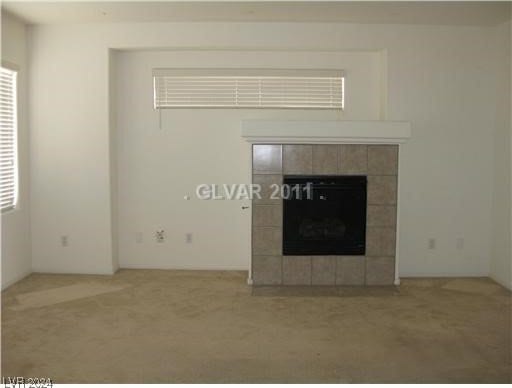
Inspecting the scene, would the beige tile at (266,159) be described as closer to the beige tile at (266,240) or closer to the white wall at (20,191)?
the beige tile at (266,240)

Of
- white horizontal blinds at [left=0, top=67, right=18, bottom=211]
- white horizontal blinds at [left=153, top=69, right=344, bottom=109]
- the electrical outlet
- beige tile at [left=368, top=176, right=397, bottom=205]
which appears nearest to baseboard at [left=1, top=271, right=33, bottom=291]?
white horizontal blinds at [left=0, top=67, right=18, bottom=211]

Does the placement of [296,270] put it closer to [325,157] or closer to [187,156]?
[325,157]

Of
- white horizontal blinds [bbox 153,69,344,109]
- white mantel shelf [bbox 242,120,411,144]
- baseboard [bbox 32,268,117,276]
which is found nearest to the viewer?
white mantel shelf [bbox 242,120,411,144]

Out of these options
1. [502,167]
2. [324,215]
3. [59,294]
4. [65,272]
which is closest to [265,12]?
[324,215]

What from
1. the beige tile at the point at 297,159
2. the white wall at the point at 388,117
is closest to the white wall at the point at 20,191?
the white wall at the point at 388,117

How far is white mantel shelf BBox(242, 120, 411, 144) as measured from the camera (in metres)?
5.23

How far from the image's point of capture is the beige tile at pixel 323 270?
5426 mm

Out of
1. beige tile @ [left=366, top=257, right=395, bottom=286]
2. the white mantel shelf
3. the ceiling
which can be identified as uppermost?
the ceiling

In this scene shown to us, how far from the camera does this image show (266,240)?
5.42m

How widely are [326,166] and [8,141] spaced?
3236 millimetres

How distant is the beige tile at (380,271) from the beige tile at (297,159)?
1.13 meters

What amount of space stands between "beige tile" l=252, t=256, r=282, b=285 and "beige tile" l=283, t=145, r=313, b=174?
0.90 m

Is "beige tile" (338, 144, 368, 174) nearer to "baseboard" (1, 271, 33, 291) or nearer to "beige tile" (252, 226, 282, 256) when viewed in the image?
"beige tile" (252, 226, 282, 256)

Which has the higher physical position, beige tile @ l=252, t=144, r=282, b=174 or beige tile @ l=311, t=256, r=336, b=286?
beige tile @ l=252, t=144, r=282, b=174
